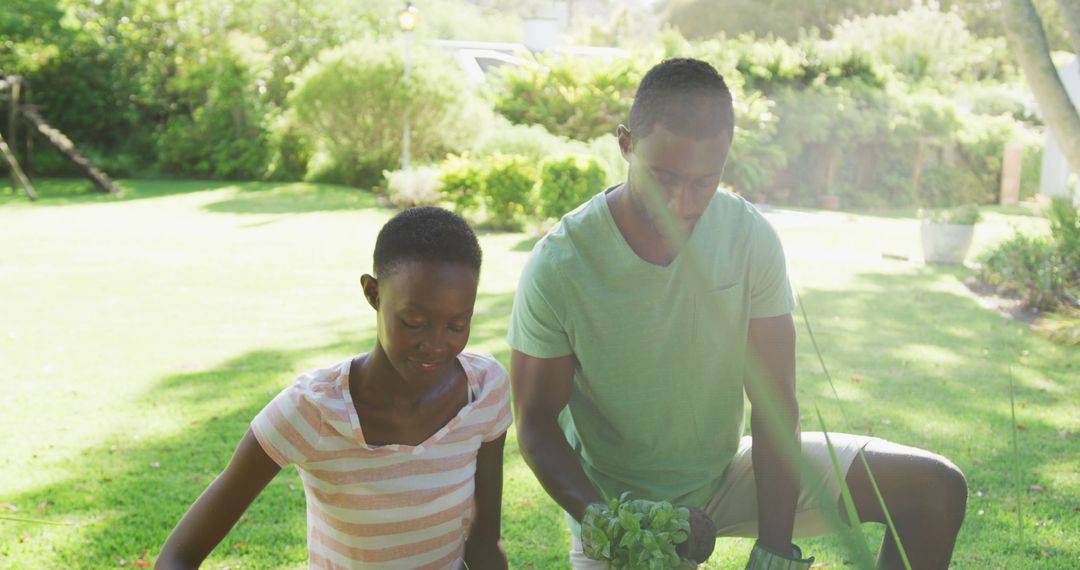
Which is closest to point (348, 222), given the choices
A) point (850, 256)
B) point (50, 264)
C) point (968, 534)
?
point (50, 264)

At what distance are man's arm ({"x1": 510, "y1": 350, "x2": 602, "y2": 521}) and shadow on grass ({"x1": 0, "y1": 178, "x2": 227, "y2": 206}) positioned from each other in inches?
686

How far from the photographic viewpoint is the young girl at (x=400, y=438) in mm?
2111

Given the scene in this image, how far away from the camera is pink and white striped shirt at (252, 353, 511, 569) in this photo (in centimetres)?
215

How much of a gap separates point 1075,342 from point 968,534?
4.42m

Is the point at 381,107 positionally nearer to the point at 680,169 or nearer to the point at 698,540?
the point at 680,169

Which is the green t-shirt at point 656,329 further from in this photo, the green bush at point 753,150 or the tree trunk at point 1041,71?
the green bush at point 753,150

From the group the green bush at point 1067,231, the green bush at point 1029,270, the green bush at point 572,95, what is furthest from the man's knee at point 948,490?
the green bush at point 572,95

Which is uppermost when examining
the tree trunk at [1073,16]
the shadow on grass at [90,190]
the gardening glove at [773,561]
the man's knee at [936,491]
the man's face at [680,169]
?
the tree trunk at [1073,16]

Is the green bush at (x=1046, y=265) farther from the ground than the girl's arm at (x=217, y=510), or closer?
closer

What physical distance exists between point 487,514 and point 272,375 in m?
4.33

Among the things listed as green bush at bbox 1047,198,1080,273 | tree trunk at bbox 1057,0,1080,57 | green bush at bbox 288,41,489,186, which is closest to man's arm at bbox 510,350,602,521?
tree trunk at bbox 1057,0,1080,57

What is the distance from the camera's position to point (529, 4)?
85625 mm

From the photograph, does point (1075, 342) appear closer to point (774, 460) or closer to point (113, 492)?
point (774, 460)

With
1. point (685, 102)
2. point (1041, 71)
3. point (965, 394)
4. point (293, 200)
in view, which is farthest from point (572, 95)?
point (685, 102)
